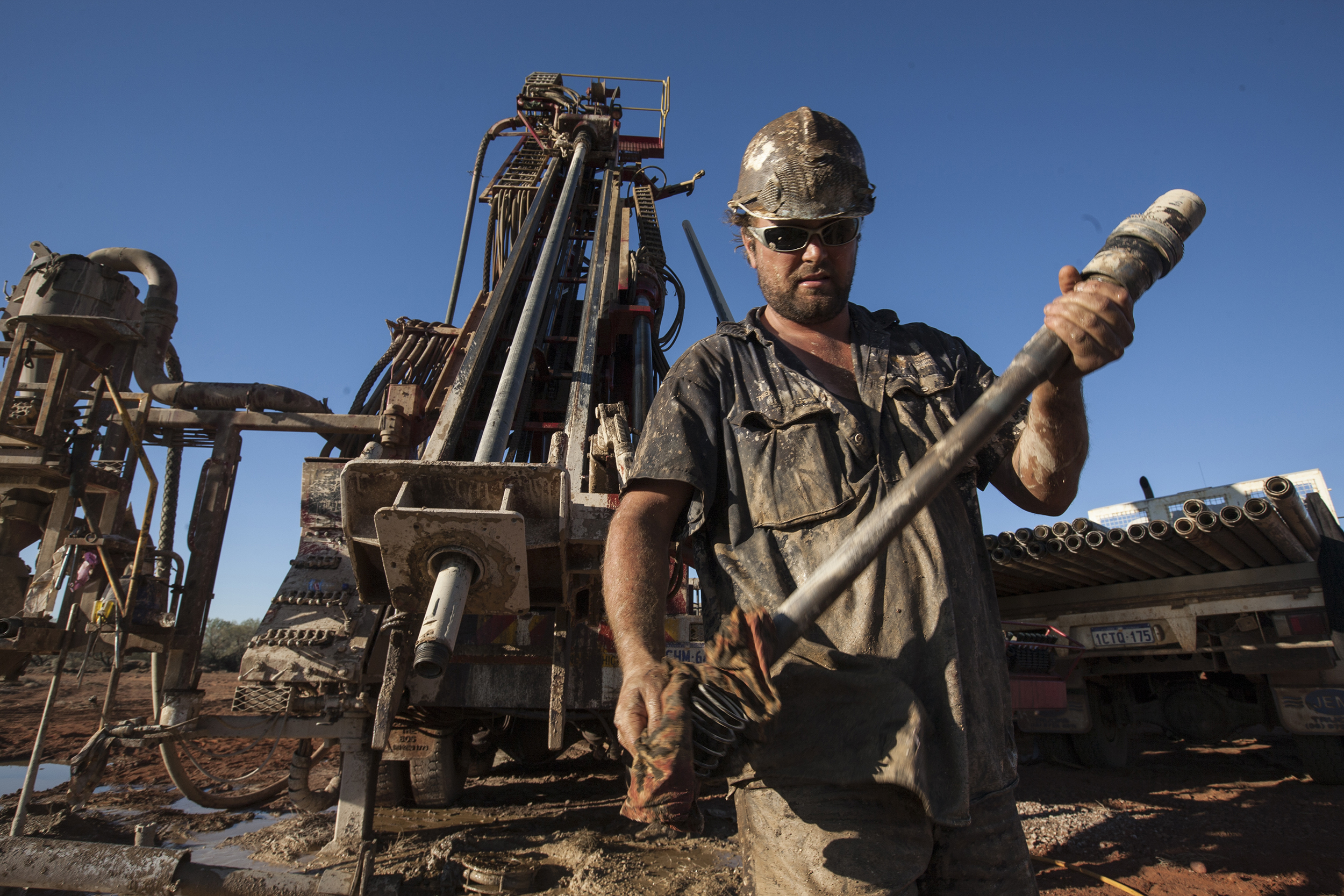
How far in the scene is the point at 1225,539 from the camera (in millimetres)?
4828

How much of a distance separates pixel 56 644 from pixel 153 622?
132cm

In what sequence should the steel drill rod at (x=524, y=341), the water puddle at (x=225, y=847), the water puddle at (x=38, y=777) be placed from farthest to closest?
the water puddle at (x=38, y=777) < the water puddle at (x=225, y=847) < the steel drill rod at (x=524, y=341)

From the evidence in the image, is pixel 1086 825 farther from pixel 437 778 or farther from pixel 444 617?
pixel 444 617

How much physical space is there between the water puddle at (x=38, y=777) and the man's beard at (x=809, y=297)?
24.3 ft

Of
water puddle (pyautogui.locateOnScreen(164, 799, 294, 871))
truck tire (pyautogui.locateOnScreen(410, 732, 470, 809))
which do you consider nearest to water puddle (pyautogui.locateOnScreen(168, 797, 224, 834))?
water puddle (pyautogui.locateOnScreen(164, 799, 294, 871))

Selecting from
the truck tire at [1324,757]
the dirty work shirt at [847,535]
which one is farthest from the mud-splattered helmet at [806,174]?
the truck tire at [1324,757]

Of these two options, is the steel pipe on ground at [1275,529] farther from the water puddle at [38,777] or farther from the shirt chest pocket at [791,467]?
the water puddle at [38,777]

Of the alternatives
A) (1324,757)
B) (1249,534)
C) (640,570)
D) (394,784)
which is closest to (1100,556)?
(1249,534)

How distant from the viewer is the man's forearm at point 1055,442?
138 cm

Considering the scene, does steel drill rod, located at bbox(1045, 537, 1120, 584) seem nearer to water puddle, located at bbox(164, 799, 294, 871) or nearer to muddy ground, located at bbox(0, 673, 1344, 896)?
muddy ground, located at bbox(0, 673, 1344, 896)

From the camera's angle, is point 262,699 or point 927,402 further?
point 262,699

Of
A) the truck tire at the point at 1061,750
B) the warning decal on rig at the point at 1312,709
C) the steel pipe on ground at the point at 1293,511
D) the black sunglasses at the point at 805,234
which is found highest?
the steel pipe on ground at the point at 1293,511

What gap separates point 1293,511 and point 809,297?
474 cm

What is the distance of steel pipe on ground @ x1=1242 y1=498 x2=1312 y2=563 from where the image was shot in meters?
4.49
